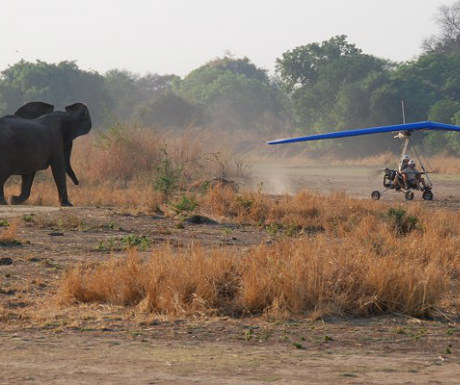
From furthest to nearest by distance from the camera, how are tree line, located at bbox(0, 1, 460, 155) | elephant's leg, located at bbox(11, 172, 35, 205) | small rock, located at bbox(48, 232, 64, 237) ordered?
tree line, located at bbox(0, 1, 460, 155)
elephant's leg, located at bbox(11, 172, 35, 205)
small rock, located at bbox(48, 232, 64, 237)

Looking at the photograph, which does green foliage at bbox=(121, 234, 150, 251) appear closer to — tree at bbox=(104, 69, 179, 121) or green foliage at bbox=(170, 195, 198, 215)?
green foliage at bbox=(170, 195, 198, 215)

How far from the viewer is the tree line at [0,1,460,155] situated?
167 ft

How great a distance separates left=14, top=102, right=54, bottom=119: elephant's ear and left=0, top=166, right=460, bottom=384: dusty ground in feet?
28.5

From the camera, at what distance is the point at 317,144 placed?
5519 centimetres

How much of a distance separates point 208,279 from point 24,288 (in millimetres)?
1887

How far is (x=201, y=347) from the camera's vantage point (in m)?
7.73

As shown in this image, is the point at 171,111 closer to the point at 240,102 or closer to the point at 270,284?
the point at 240,102

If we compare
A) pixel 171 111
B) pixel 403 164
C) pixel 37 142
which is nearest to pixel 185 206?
pixel 37 142

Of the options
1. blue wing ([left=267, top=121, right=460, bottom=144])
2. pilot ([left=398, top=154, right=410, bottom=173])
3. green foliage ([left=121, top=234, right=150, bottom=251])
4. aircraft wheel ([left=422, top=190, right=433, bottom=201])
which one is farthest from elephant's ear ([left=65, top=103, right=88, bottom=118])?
aircraft wheel ([left=422, top=190, right=433, bottom=201])

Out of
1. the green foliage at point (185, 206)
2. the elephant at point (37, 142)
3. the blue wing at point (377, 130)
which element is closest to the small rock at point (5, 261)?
the blue wing at point (377, 130)

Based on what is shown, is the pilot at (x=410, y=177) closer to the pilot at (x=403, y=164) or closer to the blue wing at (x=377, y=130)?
the pilot at (x=403, y=164)

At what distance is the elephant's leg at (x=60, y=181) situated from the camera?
1869 cm

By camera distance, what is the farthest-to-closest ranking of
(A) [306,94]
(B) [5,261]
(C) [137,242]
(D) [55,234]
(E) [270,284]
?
(A) [306,94], (D) [55,234], (C) [137,242], (B) [5,261], (E) [270,284]

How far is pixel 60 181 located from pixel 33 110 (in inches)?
62.4
